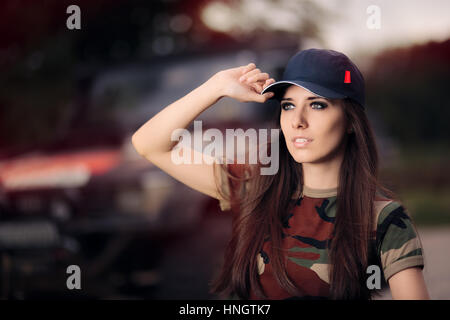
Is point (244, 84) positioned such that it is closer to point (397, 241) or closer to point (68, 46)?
point (397, 241)

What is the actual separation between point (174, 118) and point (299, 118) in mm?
442

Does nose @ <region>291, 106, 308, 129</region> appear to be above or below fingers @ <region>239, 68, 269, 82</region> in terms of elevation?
below

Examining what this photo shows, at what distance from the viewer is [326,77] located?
189 cm

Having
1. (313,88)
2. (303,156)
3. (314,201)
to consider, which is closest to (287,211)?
(314,201)

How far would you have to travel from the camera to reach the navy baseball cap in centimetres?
189

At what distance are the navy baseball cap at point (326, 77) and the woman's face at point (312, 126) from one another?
4 cm

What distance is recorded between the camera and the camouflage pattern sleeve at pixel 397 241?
1.71 meters

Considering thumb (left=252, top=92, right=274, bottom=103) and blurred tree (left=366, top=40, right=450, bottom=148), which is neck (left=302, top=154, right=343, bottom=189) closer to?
thumb (left=252, top=92, right=274, bottom=103)

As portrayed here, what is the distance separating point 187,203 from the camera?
423 centimetres

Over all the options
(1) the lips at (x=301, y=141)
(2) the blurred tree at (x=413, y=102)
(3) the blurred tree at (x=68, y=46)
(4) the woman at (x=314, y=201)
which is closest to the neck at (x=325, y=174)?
(4) the woman at (x=314, y=201)

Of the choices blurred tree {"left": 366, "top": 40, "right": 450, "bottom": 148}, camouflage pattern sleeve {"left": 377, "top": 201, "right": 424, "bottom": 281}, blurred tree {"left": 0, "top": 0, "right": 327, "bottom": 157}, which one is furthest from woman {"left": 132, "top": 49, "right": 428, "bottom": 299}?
blurred tree {"left": 366, "top": 40, "right": 450, "bottom": 148}

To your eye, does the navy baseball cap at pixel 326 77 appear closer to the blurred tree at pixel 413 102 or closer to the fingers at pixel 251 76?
the fingers at pixel 251 76

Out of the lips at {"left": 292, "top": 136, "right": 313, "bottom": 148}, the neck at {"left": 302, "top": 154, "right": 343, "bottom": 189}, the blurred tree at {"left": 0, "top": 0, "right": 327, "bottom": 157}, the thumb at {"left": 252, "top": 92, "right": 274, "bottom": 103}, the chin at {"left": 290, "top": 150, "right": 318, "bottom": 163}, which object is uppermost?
the blurred tree at {"left": 0, "top": 0, "right": 327, "bottom": 157}

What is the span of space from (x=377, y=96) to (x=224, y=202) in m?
15.7
